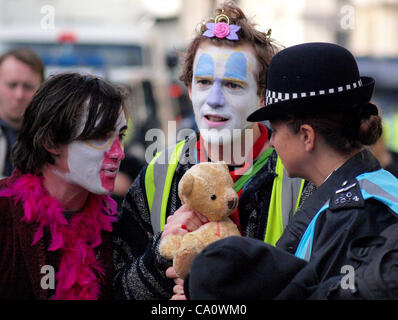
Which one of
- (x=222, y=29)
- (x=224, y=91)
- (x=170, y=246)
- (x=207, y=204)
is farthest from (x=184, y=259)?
(x=222, y=29)

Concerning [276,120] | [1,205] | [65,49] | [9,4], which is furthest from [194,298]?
[9,4]

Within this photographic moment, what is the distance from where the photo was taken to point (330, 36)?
73.3 ft

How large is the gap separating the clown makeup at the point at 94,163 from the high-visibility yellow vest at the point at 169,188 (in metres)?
0.19

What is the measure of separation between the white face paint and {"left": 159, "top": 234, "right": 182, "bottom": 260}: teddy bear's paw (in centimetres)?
54

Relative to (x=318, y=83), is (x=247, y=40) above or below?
above

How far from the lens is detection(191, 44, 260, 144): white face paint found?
Result: 8.88 feet

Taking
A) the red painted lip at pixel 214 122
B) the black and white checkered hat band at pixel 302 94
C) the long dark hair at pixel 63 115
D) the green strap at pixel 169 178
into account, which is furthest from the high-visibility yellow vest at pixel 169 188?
the black and white checkered hat band at pixel 302 94

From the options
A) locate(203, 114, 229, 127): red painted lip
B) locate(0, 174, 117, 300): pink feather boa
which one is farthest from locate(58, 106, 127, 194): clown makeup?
locate(203, 114, 229, 127): red painted lip

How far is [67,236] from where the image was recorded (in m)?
2.59

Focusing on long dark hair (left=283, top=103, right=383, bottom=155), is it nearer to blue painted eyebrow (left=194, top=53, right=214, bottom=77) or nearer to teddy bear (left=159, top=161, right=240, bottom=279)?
teddy bear (left=159, top=161, right=240, bottom=279)

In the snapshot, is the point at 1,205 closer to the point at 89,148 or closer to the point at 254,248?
the point at 89,148

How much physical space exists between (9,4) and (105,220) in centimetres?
1207

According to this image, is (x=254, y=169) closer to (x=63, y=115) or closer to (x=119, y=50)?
(x=63, y=115)

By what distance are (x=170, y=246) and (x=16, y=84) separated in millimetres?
2424
